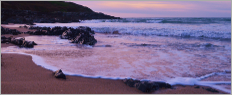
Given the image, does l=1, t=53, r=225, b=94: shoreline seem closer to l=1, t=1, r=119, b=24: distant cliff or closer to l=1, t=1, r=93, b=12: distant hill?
l=1, t=1, r=119, b=24: distant cliff

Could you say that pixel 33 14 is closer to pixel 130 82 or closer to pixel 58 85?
pixel 58 85

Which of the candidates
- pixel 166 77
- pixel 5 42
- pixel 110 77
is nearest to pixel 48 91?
pixel 110 77

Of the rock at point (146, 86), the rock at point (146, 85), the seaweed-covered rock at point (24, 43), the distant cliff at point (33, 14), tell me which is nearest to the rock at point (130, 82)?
the rock at point (146, 85)

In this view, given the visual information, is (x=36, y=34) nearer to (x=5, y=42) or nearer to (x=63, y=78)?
(x=5, y=42)

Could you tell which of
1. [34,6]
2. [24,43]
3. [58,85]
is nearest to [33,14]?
[34,6]

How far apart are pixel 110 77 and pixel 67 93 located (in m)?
1.10

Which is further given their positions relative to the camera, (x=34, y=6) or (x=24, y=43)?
(x=34, y=6)

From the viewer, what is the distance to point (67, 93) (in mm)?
2840

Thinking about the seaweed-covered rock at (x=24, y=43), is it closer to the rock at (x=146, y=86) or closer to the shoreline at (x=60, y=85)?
the shoreline at (x=60, y=85)

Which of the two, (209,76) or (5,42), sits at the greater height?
(5,42)

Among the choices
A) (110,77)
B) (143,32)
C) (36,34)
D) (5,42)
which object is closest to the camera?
(110,77)

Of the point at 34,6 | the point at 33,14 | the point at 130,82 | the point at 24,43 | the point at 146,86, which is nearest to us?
the point at 146,86


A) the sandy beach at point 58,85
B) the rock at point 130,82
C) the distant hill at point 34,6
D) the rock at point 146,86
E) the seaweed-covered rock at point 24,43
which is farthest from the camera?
the distant hill at point 34,6

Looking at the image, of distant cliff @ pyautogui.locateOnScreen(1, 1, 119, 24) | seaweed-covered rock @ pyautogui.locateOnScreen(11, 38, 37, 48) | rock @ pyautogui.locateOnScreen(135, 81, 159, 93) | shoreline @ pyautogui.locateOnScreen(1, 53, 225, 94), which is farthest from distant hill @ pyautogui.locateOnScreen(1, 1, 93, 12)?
rock @ pyautogui.locateOnScreen(135, 81, 159, 93)
